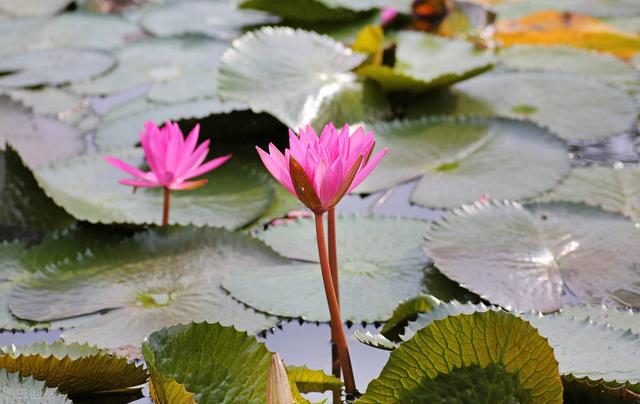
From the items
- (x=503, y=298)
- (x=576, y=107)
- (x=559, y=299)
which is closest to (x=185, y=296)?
(x=503, y=298)

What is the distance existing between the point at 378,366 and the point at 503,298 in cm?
29

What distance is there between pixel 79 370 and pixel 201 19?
271 cm

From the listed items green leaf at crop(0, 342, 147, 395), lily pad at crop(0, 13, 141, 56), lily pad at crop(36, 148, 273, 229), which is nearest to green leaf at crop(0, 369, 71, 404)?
green leaf at crop(0, 342, 147, 395)

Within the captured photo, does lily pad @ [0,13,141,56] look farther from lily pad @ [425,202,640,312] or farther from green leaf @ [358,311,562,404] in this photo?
green leaf @ [358,311,562,404]

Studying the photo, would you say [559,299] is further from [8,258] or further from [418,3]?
[418,3]

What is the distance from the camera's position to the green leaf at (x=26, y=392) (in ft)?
3.48

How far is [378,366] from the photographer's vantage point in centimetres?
136

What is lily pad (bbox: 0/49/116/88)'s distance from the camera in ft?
9.46

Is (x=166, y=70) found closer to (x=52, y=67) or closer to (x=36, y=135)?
(x=52, y=67)

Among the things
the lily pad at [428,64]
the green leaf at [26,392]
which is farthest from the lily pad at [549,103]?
the green leaf at [26,392]

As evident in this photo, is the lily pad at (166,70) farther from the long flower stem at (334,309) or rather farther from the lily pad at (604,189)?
the long flower stem at (334,309)

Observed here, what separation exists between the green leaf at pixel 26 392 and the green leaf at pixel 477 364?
17.1 inches

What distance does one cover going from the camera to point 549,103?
2508 mm

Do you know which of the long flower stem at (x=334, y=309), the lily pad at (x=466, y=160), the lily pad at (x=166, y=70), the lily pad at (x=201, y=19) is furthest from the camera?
the lily pad at (x=201, y=19)
